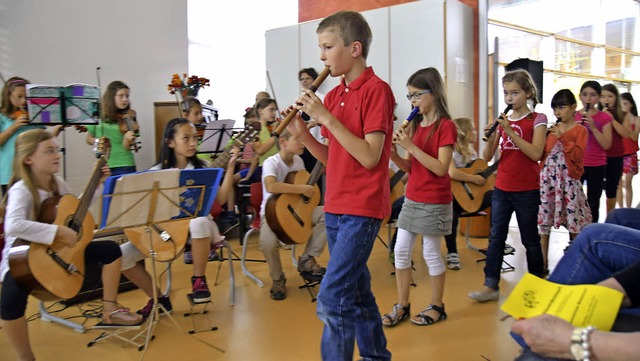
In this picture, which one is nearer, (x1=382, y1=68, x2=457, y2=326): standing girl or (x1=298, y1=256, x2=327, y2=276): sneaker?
(x1=382, y1=68, x2=457, y2=326): standing girl

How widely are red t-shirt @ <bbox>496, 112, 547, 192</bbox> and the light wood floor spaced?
743 millimetres

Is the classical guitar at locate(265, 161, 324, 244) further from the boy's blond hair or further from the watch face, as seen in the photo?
the watch face

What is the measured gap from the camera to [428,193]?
284 cm

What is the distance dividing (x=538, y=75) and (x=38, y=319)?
4.73m

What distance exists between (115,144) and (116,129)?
0.14 metres

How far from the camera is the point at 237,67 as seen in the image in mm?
7801

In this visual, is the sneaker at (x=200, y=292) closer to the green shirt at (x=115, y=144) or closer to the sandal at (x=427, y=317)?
the sandal at (x=427, y=317)

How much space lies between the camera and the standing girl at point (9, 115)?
3879 mm

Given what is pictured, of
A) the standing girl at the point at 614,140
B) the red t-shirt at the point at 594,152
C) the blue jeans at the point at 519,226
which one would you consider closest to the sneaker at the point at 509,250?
the red t-shirt at the point at 594,152

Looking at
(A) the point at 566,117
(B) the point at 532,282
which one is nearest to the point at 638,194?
(A) the point at 566,117

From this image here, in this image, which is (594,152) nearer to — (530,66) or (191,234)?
(530,66)

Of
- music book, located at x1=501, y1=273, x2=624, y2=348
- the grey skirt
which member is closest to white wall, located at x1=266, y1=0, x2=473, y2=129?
the grey skirt

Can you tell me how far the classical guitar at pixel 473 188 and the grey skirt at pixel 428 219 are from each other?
128cm

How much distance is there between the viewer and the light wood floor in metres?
2.56
